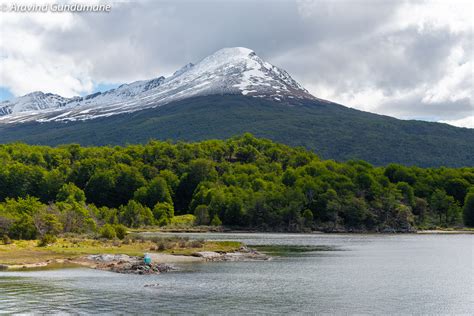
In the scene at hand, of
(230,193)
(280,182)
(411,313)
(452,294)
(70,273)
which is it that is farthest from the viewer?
(280,182)

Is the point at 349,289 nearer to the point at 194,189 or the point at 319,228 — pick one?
the point at 319,228

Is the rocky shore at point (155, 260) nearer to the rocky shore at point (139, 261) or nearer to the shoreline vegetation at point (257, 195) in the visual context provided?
the rocky shore at point (139, 261)

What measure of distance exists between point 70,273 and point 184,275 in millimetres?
10506

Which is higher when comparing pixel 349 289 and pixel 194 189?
pixel 194 189

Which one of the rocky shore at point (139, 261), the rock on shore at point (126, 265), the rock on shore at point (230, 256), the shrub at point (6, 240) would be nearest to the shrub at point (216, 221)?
the rocky shore at point (139, 261)

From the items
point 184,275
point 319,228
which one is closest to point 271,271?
point 184,275

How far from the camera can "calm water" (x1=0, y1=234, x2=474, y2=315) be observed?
1657 inches

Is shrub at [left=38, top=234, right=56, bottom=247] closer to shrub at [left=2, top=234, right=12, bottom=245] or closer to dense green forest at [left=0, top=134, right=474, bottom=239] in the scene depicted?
shrub at [left=2, top=234, right=12, bottom=245]

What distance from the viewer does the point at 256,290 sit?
50.2 m

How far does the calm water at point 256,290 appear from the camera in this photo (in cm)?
4209

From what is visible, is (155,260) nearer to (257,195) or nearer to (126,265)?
(126,265)

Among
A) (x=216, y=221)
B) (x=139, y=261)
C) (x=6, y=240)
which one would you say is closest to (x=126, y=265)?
(x=139, y=261)

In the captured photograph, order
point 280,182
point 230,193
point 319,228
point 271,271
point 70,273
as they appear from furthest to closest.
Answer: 1. point 280,182
2. point 230,193
3. point 319,228
4. point 271,271
5. point 70,273

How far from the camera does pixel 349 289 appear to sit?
5212 cm
